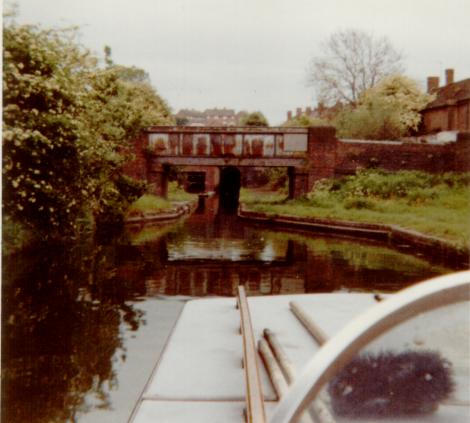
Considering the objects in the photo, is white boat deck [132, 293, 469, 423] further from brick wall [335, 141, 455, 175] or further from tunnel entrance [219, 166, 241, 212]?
tunnel entrance [219, 166, 241, 212]

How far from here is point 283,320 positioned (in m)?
3.00

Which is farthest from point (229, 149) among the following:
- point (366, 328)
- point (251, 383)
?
point (366, 328)

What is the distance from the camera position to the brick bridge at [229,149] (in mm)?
20875

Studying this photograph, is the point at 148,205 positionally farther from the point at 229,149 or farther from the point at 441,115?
the point at 441,115

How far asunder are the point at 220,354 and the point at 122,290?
18.3 feet

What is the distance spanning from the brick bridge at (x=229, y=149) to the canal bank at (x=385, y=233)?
2003mm

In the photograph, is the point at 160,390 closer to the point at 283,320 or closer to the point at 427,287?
the point at 283,320

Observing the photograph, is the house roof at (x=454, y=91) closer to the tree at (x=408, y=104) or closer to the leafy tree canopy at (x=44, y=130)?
the leafy tree canopy at (x=44, y=130)

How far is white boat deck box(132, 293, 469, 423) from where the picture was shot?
2.02m

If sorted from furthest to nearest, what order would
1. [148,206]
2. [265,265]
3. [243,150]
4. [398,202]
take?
[243,150] → [148,206] → [398,202] → [265,265]

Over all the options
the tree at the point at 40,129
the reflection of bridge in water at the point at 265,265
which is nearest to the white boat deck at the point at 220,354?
the tree at the point at 40,129

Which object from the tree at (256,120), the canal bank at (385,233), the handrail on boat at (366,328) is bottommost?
the canal bank at (385,233)

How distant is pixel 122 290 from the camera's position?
26.2 feet

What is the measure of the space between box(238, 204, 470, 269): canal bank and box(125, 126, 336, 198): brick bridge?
A: 2003 mm
